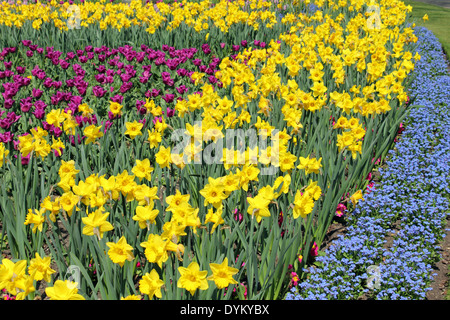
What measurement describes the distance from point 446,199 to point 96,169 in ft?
9.98

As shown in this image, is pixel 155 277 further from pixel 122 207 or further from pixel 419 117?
pixel 419 117

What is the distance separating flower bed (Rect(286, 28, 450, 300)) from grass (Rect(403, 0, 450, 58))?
6358 mm

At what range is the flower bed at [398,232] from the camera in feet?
9.99

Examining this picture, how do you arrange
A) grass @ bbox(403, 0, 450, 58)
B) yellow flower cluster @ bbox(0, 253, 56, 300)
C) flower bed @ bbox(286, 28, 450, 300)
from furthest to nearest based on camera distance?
grass @ bbox(403, 0, 450, 58), flower bed @ bbox(286, 28, 450, 300), yellow flower cluster @ bbox(0, 253, 56, 300)

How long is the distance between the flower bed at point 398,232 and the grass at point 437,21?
6358 mm

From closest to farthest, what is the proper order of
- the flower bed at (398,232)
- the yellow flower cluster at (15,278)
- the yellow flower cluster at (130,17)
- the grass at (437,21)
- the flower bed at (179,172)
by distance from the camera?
the yellow flower cluster at (15,278), the flower bed at (179,172), the flower bed at (398,232), the yellow flower cluster at (130,17), the grass at (437,21)

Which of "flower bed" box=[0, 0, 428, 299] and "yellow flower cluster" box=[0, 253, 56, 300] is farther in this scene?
"flower bed" box=[0, 0, 428, 299]

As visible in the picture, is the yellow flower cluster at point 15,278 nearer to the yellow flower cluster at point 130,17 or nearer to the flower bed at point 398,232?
the flower bed at point 398,232

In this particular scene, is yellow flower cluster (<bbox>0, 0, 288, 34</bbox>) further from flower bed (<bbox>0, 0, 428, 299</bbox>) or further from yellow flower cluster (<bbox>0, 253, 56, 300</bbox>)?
yellow flower cluster (<bbox>0, 253, 56, 300</bbox>)

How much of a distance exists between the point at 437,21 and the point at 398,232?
13.5 metres

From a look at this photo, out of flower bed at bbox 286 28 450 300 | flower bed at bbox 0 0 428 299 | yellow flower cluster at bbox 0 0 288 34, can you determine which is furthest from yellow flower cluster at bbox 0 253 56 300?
yellow flower cluster at bbox 0 0 288 34

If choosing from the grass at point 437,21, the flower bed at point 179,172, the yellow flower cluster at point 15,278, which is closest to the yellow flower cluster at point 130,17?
the flower bed at point 179,172

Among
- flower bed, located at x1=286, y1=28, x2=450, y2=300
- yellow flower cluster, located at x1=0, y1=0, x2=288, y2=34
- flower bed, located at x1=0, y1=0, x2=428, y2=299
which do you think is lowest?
flower bed, located at x1=286, y1=28, x2=450, y2=300

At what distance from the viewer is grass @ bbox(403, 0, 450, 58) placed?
12304mm
